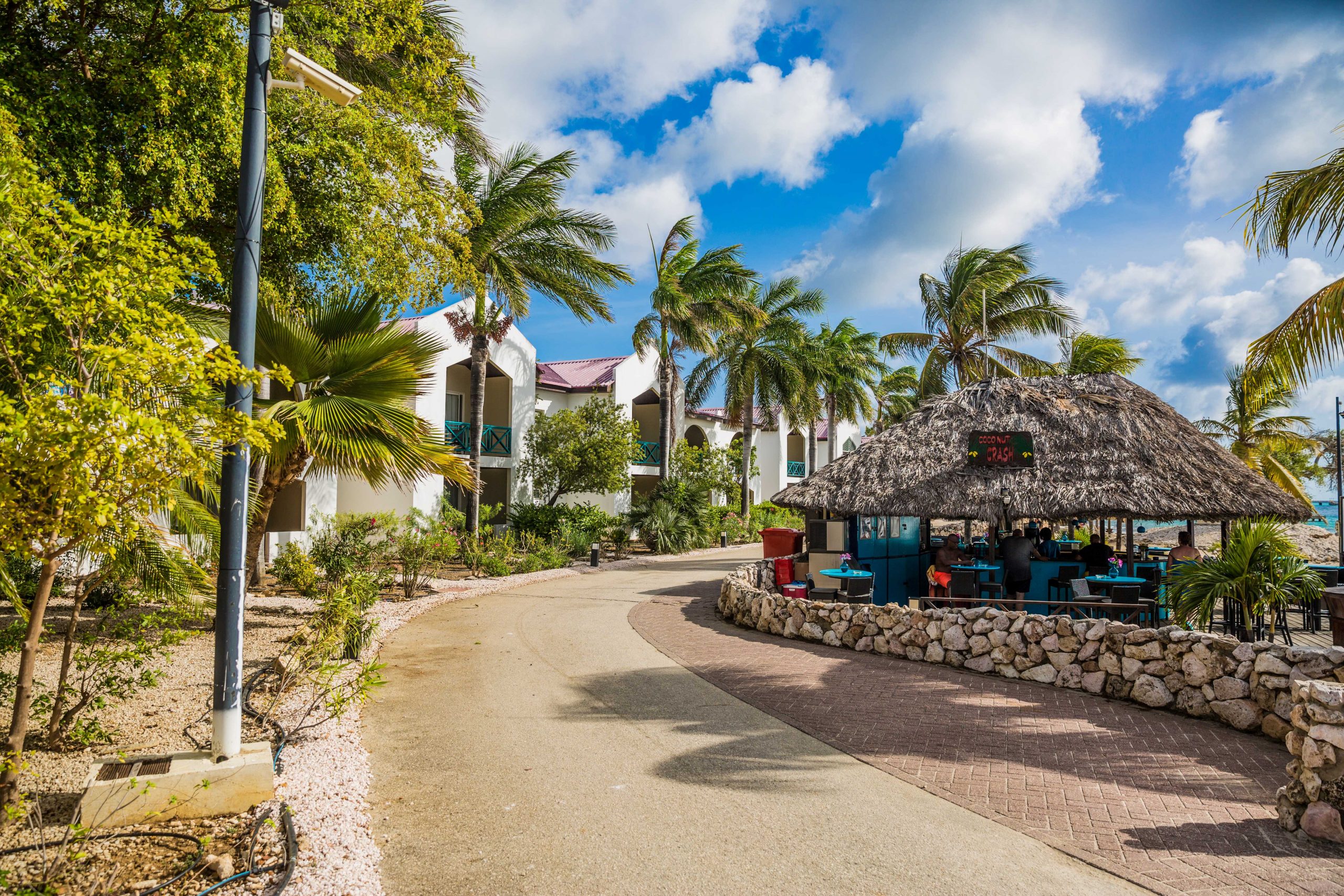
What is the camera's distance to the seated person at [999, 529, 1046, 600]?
1239 cm

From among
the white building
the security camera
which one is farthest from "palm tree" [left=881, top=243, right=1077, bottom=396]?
the security camera

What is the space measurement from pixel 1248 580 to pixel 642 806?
7.81 metres

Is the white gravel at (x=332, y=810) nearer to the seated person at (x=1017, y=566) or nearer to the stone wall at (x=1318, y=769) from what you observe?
the stone wall at (x=1318, y=769)

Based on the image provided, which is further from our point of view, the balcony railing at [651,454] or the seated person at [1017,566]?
the balcony railing at [651,454]

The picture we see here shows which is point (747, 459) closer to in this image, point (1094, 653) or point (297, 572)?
point (297, 572)

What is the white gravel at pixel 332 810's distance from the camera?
4.16 metres

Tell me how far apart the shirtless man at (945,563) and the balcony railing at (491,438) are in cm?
1420

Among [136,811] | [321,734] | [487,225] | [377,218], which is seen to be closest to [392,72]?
[377,218]

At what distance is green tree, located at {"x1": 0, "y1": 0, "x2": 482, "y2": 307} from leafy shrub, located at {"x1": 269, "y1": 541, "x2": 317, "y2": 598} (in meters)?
5.03

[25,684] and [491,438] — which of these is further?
[491,438]

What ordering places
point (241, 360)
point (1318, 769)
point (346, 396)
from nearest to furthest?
point (1318, 769) < point (241, 360) < point (346, 396)

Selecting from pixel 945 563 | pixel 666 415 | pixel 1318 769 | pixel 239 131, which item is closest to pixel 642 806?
pixel 1318 769

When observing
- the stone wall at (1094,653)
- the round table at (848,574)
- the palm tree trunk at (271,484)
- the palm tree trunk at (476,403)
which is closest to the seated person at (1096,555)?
the round table at (848,574)

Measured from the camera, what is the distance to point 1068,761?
21.1ft
